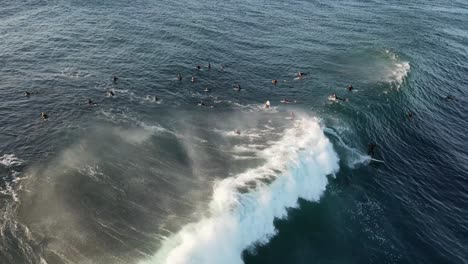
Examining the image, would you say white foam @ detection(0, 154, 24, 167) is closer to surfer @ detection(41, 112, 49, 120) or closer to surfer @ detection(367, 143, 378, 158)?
surfer @ detection(41, 112, 49, 120)

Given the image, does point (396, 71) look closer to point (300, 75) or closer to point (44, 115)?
point (300, 75)

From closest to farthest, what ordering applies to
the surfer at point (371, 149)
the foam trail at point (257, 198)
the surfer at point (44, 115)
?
the foam trail at point (257, 198), the surfer at point (371, 149), the surfer at point (44, 115)

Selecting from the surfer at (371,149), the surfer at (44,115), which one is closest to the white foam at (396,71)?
the surfer at (371,149)

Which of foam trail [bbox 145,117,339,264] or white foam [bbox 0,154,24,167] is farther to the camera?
white foam [bbox 0,154,24,167]

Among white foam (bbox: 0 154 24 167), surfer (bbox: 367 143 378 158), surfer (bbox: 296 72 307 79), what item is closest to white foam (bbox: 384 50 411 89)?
surfer (bbox: 296 72 307 79)

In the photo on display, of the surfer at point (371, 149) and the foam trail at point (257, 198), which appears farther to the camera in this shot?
the surfer at point (371, 149)

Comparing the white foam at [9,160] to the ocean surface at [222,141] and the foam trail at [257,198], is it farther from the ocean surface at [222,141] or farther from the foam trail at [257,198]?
the foam trail at [257,198]

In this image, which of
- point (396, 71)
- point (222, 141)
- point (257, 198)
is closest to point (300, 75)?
point (396, 71)
